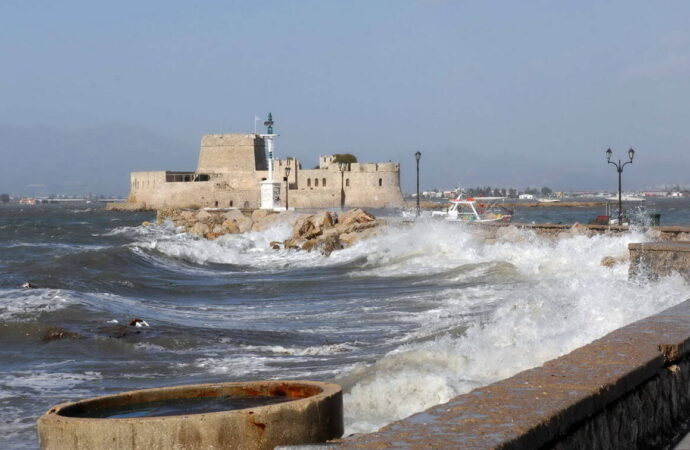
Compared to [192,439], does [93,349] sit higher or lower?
lower

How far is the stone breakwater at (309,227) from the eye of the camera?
86.4 ft

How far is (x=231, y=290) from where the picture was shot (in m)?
Result: 17.0

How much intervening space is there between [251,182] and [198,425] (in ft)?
252

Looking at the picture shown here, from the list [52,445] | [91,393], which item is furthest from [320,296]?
[52,445]

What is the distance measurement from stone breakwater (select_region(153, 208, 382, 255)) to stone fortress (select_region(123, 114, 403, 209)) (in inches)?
1011

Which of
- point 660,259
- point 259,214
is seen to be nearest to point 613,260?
point 660,259

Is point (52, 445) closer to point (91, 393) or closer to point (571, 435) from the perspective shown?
point (571, 435)

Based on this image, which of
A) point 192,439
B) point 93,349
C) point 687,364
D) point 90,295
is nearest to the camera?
point 192,439

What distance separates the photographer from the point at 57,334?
10398 millimetres

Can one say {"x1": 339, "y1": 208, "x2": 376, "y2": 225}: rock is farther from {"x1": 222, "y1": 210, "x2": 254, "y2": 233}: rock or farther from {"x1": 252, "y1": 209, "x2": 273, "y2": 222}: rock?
{"x1": 252, "y1": 209, "x2": 273, "y2": 222}: rock

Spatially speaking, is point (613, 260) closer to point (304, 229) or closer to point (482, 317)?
point (482, 317)

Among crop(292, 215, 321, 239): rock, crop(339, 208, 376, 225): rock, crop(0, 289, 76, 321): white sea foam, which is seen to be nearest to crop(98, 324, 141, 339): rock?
crop(0, 289, 76, 321): white sea foam

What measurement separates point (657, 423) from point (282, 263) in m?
20.2

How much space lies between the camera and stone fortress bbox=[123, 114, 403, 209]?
72125mm
